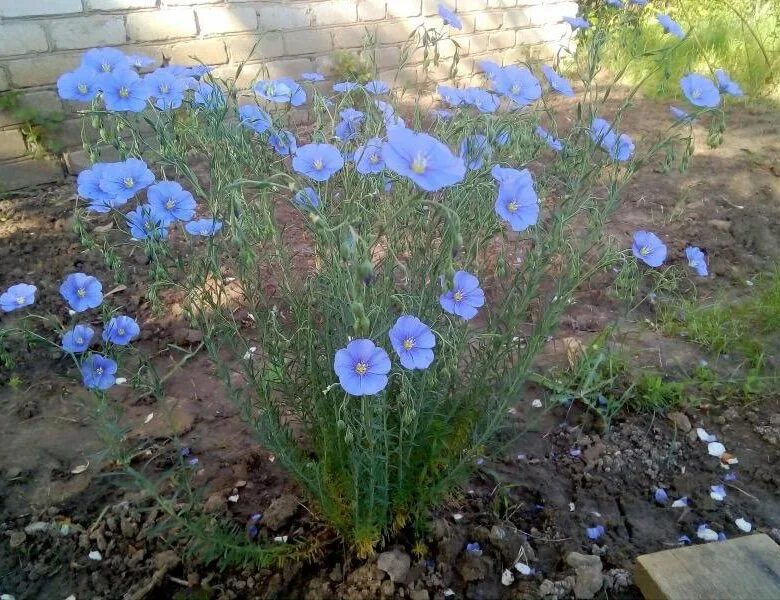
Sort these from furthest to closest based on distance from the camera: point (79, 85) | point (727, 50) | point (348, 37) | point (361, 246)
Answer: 1. point (727, 50)
2. point (348, 37)
3. point (79, 85)
4. point (361, 246)

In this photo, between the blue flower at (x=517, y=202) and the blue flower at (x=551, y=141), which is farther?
the blue flower at (x=551, y=141)

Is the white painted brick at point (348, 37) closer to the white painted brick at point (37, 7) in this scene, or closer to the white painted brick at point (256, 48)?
the white painted brick at point (256, 48)

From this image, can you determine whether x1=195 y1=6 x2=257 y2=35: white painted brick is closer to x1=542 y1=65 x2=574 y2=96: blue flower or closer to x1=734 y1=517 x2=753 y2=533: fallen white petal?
x1=542 y1=65 x2=574 y2=96: blue flower

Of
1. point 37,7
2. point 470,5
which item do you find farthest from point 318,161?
point 470,5

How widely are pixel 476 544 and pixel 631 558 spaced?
18.9 inches

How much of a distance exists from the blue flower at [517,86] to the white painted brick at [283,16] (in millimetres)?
2814

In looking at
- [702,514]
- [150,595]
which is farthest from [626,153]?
[150,595]

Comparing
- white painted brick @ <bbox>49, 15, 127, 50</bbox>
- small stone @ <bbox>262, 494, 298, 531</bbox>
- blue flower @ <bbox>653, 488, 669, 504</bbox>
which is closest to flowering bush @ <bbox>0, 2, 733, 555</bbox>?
small stone @ <bbox>262, 494, 298, 531</bbox>

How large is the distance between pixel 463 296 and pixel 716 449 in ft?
4.66

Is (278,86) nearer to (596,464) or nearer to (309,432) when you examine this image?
(309,432)

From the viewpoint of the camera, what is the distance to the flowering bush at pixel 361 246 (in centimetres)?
135

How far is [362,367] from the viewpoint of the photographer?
4.16 feet

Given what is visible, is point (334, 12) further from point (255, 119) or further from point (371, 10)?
point (255, 119)

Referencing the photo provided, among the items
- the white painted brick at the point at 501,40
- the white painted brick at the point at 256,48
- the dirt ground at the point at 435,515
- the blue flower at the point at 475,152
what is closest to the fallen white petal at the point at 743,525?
the dirt ground at the point at 435,515
